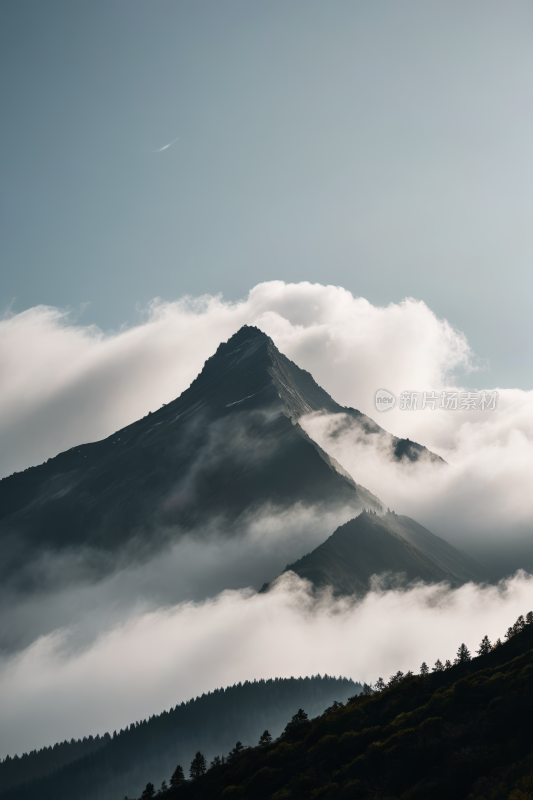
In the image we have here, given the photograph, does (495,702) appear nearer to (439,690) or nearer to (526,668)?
(526,668)

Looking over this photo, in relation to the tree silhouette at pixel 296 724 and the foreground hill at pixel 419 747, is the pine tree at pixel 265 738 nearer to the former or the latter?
the tree silhouette at pixel 296 724

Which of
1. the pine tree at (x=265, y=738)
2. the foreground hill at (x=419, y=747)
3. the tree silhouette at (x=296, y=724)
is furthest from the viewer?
the pine tree at (x=265, y=738)

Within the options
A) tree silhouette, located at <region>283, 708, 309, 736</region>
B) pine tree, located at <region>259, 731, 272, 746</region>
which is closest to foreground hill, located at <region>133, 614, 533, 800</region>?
tree silhouette, located at <region>283, 708, 309, 736</region>

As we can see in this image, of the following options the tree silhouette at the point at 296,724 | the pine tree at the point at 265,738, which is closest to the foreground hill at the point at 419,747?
the tree silhouette at the point at 296,724

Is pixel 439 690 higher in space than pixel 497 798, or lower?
higher

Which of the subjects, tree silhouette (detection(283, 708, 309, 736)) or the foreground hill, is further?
tree silhouette (detection(283, 708, 309, 736))

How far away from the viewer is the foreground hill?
10706 centimetres

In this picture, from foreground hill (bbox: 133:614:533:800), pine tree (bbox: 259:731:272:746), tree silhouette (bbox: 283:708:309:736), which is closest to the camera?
foreground hill (bbox: 133:614:533:800)

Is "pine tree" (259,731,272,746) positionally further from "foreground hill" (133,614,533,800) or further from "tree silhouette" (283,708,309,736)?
"foreground hill" (133,614,533,800)

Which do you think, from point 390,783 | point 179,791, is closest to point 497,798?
point 390,783

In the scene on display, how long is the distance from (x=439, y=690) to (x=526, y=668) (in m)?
24.2

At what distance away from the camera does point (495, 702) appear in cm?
12112

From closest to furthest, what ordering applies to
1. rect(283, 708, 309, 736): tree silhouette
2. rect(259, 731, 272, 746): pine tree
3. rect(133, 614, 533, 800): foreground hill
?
rect(133, 614, 533, 800): foreground hill
rect(283, 708, 309, 736): tree silhouette
rect(259, 731, 272, 746): pine tree

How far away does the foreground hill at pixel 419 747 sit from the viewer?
107 metres
